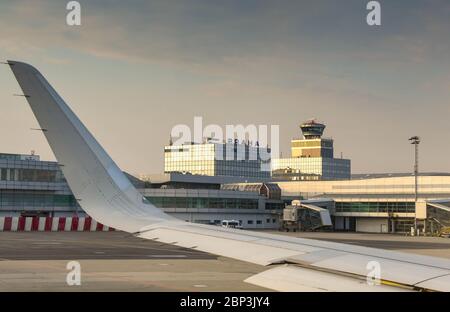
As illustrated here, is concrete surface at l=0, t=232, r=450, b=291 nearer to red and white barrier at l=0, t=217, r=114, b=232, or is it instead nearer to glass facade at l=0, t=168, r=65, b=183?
red and white barrier at l=0, t=217, r=114, b=232

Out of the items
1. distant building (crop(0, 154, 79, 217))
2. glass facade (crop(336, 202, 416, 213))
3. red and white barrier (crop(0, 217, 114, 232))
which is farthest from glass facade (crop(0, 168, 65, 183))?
glass facade (crop(336, 202, 416, 213))

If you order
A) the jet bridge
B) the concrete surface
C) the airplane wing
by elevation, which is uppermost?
the airplane wing

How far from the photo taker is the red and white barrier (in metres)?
63.9

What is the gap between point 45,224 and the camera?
6581cm

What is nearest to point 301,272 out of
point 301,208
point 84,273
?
point 84,273

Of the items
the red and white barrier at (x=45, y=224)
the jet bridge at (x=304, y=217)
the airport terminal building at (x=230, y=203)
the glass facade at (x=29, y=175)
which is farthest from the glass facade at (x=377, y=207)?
the red and white barrier at (x=45, y=224)

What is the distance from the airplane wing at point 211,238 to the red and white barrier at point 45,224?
50340 millimetres

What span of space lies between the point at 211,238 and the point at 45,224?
54215 mm

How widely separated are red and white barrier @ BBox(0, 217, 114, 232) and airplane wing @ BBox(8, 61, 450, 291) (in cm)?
5034

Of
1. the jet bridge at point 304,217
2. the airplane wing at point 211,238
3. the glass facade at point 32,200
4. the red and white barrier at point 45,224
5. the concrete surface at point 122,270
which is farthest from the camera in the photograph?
the glass facade at point 32,200

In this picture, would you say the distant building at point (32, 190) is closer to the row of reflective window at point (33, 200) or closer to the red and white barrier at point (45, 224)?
the row of reflective window at point (33, 200)

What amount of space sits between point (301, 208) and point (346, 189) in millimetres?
29990

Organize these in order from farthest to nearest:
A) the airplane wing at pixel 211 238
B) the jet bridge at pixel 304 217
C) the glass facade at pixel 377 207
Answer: the glass facade at pixel 377 207 → the jet bridge at pixel 304 217 → the airplane wing at pixel 211 238

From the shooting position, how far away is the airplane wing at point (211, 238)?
1004 centimetres
